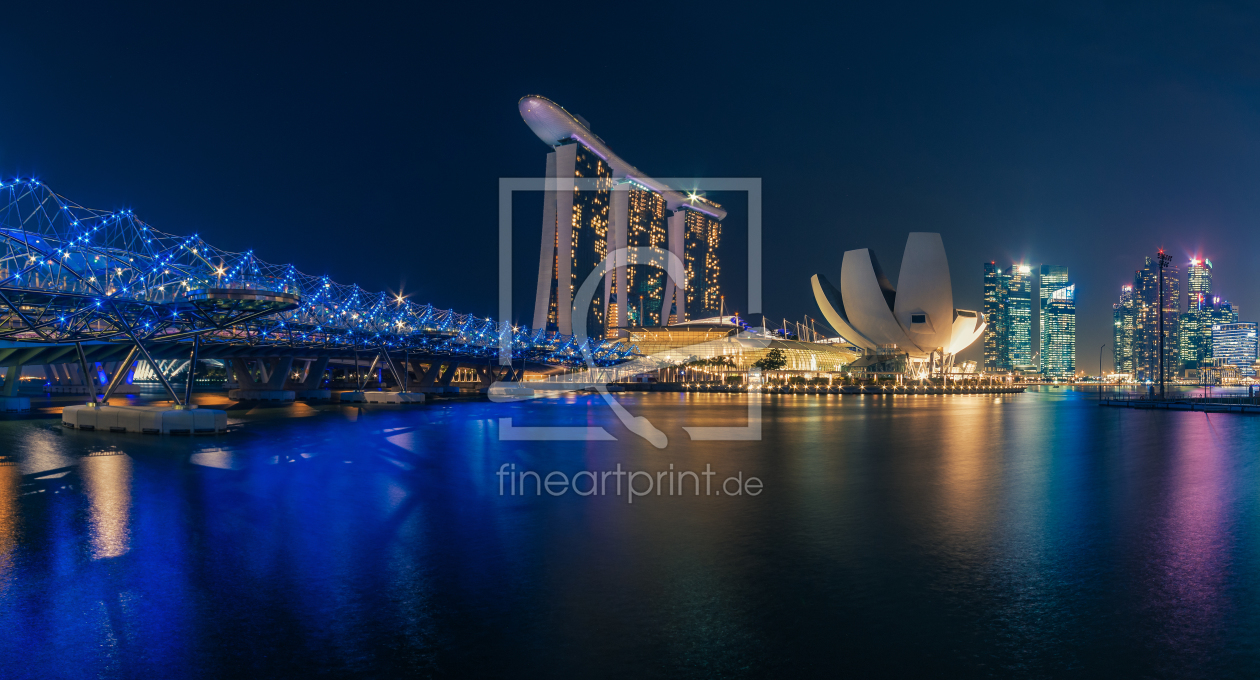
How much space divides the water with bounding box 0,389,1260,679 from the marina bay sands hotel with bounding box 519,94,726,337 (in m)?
102

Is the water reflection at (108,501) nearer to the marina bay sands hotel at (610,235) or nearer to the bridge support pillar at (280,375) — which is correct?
the bridge support pillar at (280,375)

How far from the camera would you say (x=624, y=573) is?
278 inches

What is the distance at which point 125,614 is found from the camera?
229 inches

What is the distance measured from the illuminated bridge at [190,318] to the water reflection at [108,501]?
7.41 metres

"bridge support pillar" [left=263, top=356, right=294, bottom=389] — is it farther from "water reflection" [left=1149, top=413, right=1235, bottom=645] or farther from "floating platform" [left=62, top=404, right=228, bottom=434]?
"water reflection" [left=1149, top=413, right=1235, bottom=645]

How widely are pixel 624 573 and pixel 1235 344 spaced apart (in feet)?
630

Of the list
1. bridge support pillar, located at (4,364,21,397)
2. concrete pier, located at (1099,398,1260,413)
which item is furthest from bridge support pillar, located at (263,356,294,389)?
concrete pier, located at (1099,398,1260,413)

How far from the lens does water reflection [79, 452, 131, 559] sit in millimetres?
8031

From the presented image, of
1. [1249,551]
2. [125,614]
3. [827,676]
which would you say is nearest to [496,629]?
[827,676]

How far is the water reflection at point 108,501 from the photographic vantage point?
8.03m

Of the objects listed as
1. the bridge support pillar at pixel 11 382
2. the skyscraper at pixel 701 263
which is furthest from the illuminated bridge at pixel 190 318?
the skyscraper at pixel 701 263

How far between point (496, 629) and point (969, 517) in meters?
6.86

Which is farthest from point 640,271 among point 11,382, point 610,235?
point 11,382

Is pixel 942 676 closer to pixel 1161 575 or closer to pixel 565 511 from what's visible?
pixel 1161 575
